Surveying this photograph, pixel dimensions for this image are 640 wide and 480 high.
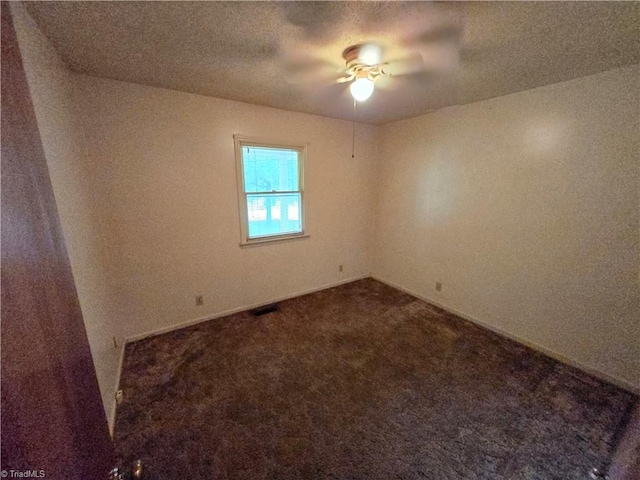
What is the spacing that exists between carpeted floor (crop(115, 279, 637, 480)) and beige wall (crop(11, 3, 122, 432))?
41 cm

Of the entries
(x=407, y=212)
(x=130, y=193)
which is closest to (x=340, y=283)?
(x=407, y=212)

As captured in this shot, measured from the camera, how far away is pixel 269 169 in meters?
2.98

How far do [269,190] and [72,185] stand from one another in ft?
5.72

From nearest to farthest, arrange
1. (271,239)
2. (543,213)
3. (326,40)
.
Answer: (326,40) → (543,213) → (271,239)

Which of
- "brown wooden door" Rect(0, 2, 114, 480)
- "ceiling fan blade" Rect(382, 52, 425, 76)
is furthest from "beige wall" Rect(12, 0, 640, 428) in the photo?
"ceiling fan blade" Rect(382, 52, 425, 76)

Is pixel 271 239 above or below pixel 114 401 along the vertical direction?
above

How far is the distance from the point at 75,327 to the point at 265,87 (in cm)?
222

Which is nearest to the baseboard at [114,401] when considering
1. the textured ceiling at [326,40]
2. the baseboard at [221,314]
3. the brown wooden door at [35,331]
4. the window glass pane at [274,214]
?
the baseboard at [221,314]

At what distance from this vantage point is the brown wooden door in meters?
0.41

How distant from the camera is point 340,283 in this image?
386cm

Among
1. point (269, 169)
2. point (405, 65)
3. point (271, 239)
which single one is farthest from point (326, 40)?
point (271, 239)

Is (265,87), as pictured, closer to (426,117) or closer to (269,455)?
(426,117)

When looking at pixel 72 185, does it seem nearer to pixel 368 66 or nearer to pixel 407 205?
pixel 368 66

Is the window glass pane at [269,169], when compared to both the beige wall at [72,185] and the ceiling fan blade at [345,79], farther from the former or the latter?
the beige wall at [72,185]
